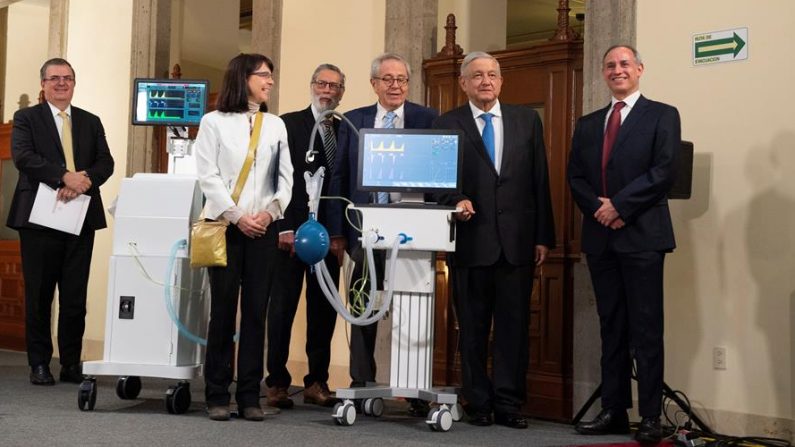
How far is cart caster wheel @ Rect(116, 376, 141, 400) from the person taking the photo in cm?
541

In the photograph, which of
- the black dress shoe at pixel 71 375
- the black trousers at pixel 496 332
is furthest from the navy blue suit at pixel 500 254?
the black dress shoe at pixel 71 375

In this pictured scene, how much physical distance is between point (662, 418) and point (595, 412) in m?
0.42

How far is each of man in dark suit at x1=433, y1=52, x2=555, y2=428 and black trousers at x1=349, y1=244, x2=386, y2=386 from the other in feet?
1.18

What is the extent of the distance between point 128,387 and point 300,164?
55.3 inches

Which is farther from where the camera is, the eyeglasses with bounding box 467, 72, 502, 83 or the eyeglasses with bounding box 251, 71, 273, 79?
the eyeglasses with bounding box 467, 72, 502, 83

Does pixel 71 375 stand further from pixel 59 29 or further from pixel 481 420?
pixel 59 29

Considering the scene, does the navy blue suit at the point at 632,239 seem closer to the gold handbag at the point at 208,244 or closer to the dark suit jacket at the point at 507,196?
the dark suit jacket at the point at 507,196

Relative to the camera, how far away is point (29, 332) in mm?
6461

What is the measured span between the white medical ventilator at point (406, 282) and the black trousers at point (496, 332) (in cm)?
15

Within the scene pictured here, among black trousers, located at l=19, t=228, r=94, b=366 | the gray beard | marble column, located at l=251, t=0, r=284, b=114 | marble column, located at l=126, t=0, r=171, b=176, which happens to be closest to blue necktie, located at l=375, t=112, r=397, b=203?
the gray beard

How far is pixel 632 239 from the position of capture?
15.7 ft

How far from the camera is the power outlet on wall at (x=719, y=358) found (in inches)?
203

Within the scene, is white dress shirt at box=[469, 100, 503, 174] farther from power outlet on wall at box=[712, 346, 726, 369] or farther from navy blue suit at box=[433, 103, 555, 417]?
power outlet on wall at box=[712, 346, 726, 369]

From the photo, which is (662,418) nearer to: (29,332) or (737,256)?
(737,256)
